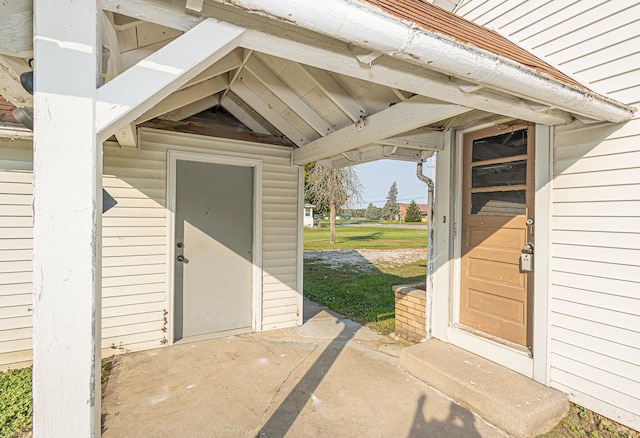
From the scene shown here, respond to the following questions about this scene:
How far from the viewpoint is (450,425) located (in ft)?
8.02

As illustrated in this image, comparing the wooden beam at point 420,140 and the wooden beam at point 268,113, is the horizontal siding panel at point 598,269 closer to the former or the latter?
the wooden beam at point 420,140

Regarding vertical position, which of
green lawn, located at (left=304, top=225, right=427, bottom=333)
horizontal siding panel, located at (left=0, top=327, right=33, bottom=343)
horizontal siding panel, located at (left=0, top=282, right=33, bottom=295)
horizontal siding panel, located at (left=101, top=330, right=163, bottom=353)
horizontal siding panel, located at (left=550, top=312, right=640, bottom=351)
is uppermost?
horizontal siding panel, located at (left=0, top=282, right=33, bottom=295)

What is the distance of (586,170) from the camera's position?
251 cm

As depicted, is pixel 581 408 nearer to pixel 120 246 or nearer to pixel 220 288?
pixel 220 288

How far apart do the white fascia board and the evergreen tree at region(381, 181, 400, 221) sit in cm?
5876

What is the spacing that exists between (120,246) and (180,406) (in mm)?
1801

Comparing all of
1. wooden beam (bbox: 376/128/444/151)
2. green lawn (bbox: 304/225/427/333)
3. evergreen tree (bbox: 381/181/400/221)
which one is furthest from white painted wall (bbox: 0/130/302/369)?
evergreen tree (bbox: 381/181/400/221)

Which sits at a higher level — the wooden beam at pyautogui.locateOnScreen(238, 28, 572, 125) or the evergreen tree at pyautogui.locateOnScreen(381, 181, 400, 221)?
the evergreen tree at pyautogui.locateOnScreen(381, 181, 400, 221)

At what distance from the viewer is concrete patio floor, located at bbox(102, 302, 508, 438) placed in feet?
7.86

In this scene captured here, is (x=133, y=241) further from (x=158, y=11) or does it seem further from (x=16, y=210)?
(x=158, y=11)

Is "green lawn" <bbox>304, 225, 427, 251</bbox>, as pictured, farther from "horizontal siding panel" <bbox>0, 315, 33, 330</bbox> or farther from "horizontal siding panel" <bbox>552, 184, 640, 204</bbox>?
"horizontal siding panel" <bbox>552, 184, 640, 204</bbox>

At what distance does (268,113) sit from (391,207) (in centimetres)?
5778

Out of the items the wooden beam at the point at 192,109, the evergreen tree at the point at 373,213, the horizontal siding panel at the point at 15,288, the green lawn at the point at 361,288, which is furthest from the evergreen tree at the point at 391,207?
the horizontal siding panel at the point at 15,288

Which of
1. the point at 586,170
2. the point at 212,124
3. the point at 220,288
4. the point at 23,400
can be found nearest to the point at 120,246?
the point at 220,288
